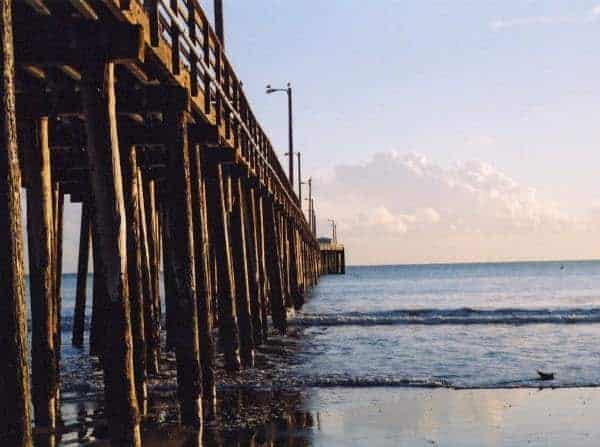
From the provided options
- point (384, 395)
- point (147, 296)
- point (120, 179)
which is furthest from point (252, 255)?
point (120, 179)

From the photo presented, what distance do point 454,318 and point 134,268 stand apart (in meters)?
24.9

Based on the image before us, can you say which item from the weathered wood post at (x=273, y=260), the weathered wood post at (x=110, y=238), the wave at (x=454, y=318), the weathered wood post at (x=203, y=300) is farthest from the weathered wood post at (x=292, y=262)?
the weathered wood post at (x=110, y=238)

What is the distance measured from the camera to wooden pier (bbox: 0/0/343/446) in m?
4.38

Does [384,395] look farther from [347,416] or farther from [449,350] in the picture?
[449,350]

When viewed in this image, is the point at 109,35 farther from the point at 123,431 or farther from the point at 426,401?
the point at 426,401

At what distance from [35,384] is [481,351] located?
1308 centimetres

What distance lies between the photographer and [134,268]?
1002 centimetres

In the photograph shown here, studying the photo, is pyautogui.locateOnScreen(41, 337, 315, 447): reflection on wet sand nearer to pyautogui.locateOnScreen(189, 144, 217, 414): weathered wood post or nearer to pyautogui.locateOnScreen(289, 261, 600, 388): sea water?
pyautogui.locateOnScreen(189, 144, 217, 414): weathered wood post

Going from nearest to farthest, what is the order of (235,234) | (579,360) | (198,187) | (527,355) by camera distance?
(198,187) < (235,234) < (579,360) < (527,355)

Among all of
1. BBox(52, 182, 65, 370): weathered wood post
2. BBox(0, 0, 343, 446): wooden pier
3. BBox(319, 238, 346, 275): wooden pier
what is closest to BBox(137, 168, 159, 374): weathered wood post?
BBox(0, 0, 343, 446): wooden pier

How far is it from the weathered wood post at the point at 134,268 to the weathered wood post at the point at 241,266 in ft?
12.7

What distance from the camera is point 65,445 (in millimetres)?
8758

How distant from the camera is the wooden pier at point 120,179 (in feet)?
14.4

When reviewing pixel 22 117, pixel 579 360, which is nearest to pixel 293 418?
pixel 22 117
